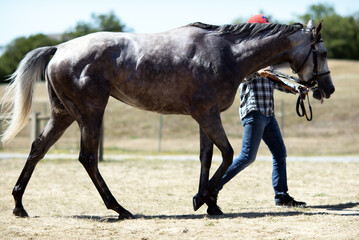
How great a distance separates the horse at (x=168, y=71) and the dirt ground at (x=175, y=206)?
50 centimetres

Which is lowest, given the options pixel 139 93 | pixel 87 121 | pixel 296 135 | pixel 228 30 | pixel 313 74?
pixel 296 135

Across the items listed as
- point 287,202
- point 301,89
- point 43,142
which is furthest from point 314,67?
point 43,142

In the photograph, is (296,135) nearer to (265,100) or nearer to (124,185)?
(124,185)

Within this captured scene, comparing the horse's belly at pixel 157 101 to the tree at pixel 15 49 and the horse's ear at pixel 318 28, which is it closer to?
the horse's ear at pixel 318 28

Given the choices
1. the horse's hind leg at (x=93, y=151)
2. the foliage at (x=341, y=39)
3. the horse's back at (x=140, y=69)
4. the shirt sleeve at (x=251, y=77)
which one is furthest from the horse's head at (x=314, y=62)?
the foliage at (x=341, y=39)

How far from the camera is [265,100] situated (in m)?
6.26

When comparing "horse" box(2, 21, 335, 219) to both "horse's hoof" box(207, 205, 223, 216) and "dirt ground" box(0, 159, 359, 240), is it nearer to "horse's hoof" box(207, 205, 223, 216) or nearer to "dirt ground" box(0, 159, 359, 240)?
"horse's hoof" box(207, 205, 223, 216)

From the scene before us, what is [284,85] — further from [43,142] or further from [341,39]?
[341,39]

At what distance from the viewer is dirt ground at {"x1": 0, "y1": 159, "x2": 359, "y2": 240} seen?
15.7 feet

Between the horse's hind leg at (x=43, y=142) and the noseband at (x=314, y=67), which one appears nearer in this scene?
the noseband at (x=314, y=67)

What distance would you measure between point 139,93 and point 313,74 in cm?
220

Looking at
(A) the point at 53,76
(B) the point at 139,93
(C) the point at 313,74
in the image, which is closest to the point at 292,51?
(C) the point at 313,74

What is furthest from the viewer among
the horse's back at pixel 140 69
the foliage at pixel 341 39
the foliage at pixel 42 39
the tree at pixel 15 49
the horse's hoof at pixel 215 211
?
the foliage at pixel 341 39

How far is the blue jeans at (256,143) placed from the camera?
622 centimetres
